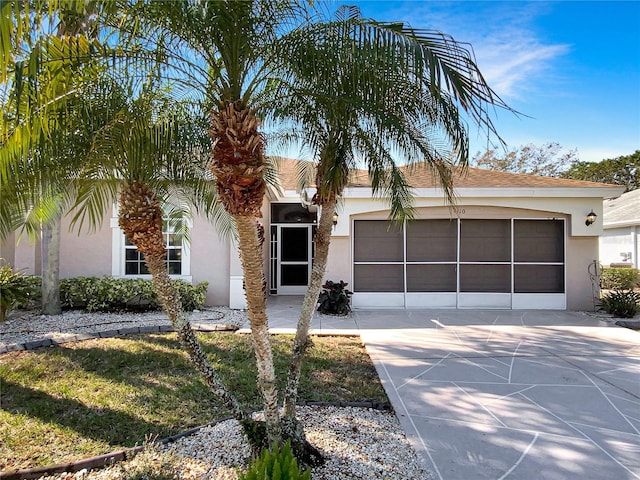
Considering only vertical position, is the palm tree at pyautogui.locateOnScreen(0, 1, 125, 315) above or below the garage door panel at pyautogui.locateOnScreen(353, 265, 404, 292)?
above

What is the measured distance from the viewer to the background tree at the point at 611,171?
33.7m

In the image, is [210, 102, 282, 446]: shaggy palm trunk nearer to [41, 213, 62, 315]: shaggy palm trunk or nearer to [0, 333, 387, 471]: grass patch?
[0, 333, 387, 471]: grass patch

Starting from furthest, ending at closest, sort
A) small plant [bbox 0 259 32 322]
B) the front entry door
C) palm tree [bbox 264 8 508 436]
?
the front entry door, small plant [bbox 0 259 32 322], palm tree [bbox 264 8 508 436]

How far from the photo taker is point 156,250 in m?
3.81

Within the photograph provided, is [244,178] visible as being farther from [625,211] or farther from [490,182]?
[625,211]

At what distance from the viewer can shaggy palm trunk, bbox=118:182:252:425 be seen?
3723 millimetres

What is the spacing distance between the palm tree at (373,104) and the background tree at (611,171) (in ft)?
119

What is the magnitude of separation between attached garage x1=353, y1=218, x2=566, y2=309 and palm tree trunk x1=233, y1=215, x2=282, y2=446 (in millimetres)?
8332

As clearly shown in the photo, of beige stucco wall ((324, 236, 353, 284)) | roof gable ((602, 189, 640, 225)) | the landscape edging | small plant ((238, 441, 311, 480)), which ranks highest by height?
roof gable ((602, 189, 640, 225))

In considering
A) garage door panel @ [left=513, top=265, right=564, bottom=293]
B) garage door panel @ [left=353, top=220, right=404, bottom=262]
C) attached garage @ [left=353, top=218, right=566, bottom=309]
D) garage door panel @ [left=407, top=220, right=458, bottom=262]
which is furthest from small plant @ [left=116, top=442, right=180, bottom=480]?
garage door panel @ [left=513, top=265, right=564, bottom=293]

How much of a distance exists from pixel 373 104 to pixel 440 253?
927 centimetres

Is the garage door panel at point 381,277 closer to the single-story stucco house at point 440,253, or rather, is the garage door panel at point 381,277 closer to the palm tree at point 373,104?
the single-story stucco house at point 440,253

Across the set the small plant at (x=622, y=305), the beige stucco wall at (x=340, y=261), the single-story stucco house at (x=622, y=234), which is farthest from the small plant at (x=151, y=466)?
the single-story stucco house at (x=622, y=234)

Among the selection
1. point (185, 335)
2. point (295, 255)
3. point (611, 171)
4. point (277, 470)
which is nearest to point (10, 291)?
point (185, 335)
